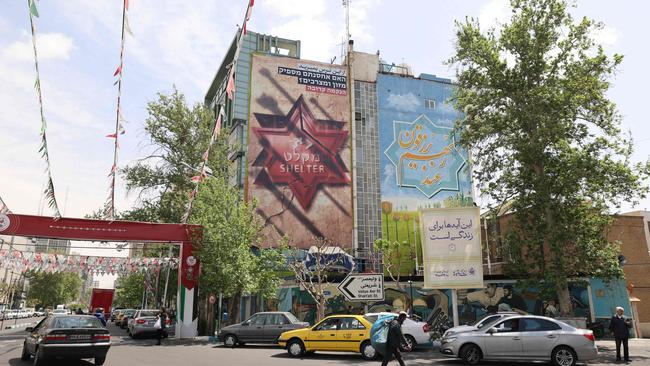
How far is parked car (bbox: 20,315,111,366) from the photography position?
37.5 feet

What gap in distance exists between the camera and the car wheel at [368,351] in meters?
14.7

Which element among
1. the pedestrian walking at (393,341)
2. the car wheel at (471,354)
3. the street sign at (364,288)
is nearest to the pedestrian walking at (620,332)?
the car wheel at (471,354)

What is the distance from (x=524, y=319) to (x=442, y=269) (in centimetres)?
760

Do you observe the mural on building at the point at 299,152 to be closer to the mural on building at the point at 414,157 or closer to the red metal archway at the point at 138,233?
the mural on building at the point at 414,157

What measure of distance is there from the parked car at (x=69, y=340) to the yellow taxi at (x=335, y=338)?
6.27 metres

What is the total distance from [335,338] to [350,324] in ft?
2.30

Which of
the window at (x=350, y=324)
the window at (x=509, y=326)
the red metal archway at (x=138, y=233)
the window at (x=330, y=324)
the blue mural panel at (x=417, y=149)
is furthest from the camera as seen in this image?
the blue mural panel at (x=417, y=149)

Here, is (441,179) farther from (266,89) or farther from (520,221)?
(520,221)

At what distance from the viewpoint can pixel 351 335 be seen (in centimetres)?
1524

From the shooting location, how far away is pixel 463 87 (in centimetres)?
2272

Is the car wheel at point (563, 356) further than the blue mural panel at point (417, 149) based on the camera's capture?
No

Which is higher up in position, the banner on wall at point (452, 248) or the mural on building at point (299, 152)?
the mural on building at point (299, 152)

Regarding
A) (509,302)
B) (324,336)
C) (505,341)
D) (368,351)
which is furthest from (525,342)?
(509,302)

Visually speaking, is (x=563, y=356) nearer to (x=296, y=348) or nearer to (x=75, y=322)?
(x=296, y=348)
